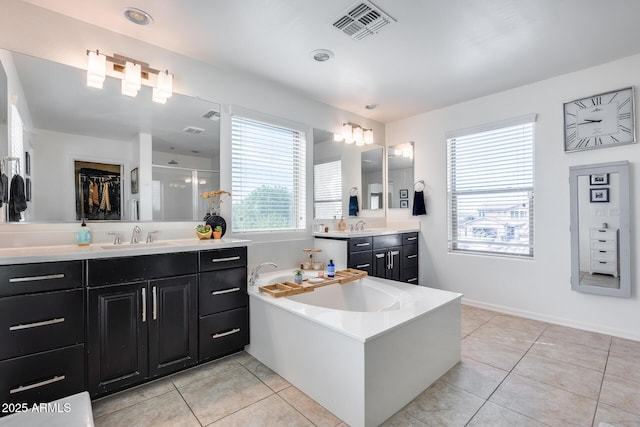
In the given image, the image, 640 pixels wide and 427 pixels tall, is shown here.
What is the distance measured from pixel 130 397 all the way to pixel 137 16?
102 inches

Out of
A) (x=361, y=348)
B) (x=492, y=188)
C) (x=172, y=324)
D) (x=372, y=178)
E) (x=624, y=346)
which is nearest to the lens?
(x=361, y=348)

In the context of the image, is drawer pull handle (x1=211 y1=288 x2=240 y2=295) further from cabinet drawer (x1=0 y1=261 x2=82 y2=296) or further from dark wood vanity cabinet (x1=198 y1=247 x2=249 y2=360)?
cabinet drawer (x1=0 y1=261 x2=82 y2=296)

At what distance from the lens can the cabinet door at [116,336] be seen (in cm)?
184

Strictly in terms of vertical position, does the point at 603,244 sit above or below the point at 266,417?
above

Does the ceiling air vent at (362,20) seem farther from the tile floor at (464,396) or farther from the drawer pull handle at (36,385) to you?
the drawer pull handle at (36,385)

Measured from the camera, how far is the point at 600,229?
298 cm

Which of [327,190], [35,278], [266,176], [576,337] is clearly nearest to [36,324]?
[35,278]

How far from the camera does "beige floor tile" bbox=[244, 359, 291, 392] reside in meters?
2.10

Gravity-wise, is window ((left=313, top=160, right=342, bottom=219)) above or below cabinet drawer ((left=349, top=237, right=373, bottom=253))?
above

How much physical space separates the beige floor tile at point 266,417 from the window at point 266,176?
1.68 metres

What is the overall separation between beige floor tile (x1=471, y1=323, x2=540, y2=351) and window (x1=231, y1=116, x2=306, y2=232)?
218 centimetres

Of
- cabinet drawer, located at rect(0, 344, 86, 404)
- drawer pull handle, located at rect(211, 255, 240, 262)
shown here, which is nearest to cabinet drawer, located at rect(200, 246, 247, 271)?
drawer pull handle, located at rect(211, 255, 240, 262)

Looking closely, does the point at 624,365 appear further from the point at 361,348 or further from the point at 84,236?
the point at 84,236

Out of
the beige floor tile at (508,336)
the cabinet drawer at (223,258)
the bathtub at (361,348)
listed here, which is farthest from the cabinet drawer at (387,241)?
the cabinet drawer at (223,258)
